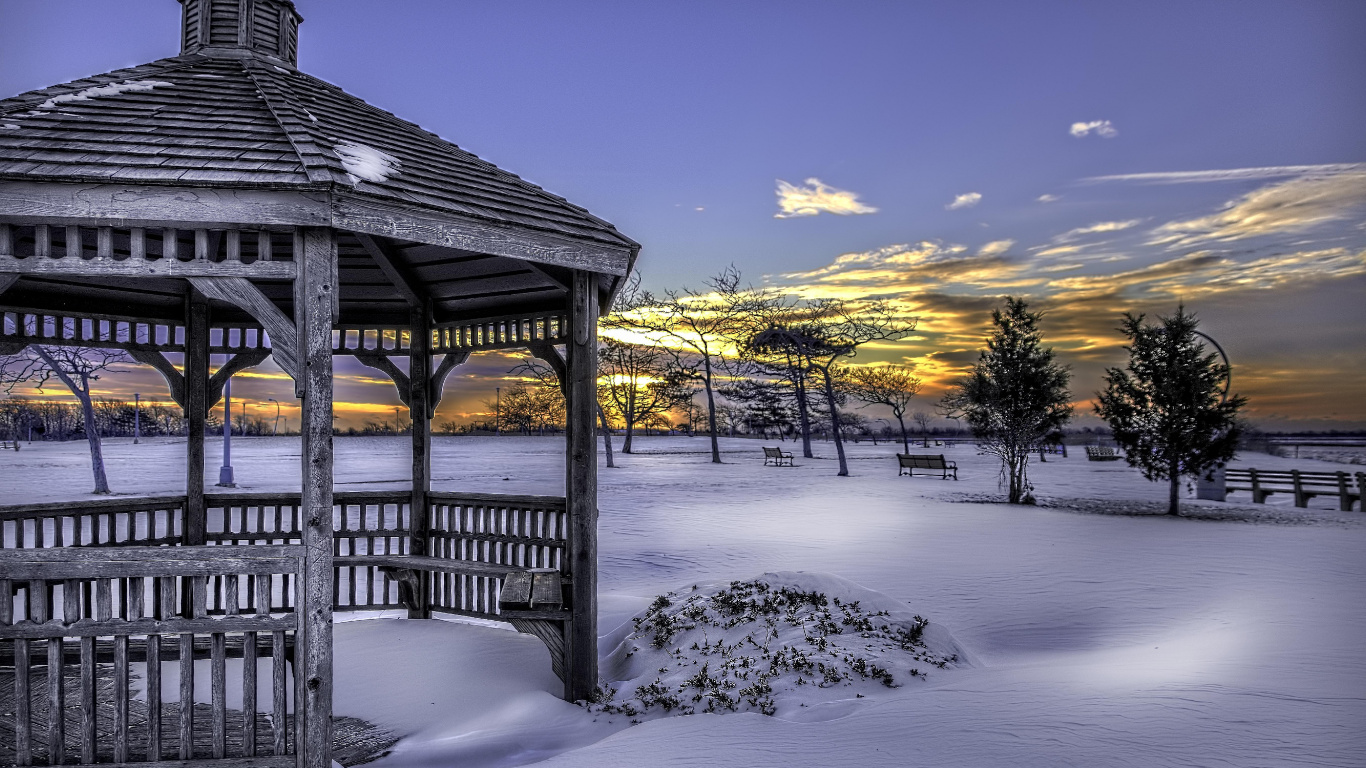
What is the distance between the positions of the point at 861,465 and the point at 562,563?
1228 inches

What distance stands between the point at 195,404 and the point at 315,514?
181 inches

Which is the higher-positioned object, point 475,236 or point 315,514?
point 475,236

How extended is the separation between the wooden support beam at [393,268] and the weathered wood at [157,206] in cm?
289

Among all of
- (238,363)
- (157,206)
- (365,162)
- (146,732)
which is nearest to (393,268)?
(238,363)

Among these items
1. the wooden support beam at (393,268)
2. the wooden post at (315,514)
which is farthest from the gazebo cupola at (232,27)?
the wooden post at (315,514)

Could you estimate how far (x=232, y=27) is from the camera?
7531 millimetres

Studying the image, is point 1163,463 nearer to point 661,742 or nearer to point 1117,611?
point 1117,611

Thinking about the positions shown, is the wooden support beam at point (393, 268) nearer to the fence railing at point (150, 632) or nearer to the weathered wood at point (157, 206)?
the weathered wood at point (157, 206)

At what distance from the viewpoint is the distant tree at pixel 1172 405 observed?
1908cm

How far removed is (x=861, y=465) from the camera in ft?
123

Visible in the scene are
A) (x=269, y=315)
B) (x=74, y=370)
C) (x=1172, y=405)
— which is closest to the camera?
(x=269, y=315)

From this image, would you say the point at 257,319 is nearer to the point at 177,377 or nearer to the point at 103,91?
the point at 103,91

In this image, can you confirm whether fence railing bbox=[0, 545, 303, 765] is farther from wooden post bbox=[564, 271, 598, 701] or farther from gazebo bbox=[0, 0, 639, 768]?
wooden post bbox=[564, 271, 598, 701]

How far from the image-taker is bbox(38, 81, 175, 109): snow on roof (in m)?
5.56
